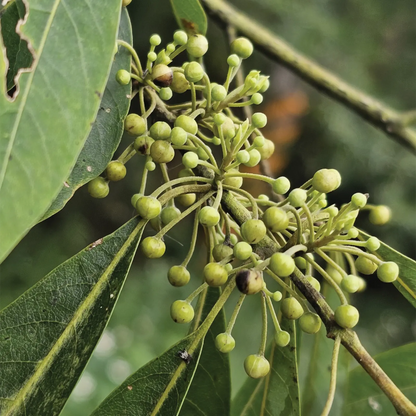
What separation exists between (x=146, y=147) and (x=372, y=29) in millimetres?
3639

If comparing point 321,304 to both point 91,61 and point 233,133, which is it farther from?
point 91,61

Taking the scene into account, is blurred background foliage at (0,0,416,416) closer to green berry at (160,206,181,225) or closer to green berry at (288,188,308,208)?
green berry at (160,206,181,225)

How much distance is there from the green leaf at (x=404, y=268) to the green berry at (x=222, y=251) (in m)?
0.23

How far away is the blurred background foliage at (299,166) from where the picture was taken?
11.0 feet

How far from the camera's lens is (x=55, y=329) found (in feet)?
2.19

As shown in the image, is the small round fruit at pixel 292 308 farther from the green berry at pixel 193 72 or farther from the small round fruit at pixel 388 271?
the green berry at pixel 193 72

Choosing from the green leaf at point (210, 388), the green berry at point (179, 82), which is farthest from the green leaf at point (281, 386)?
the green berry at point (179, 82)

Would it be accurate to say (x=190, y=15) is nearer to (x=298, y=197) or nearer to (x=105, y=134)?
(x=105, y=134)

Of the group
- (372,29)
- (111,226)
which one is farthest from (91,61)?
(372,29)

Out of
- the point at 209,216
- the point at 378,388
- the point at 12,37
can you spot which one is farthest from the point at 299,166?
the point at 12,37

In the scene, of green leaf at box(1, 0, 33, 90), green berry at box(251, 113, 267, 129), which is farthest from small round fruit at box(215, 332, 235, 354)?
green leaf at box(1, 0, 33, 90)

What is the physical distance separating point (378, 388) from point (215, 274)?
0.55 meters

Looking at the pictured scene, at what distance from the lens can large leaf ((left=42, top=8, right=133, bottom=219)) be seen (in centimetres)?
68

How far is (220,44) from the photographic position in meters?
3.64
